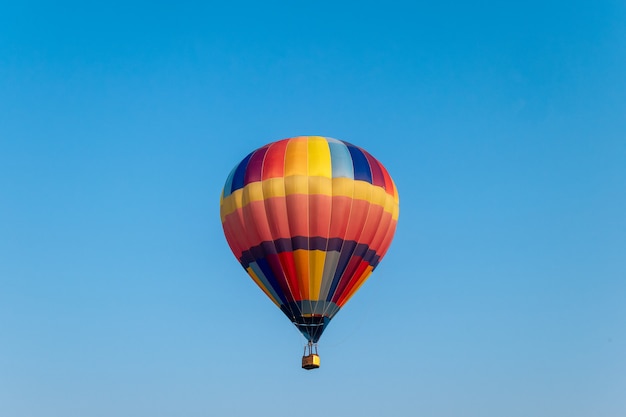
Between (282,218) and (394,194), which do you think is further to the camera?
(394,194)

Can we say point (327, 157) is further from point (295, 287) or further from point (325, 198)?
point (295, 287)

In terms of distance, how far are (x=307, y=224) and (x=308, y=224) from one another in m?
0.03

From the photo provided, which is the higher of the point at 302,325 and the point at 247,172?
the point at 247,172

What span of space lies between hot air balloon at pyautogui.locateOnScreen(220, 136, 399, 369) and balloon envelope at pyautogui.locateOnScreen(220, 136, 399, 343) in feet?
0.11

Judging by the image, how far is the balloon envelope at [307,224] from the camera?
33.5 meters

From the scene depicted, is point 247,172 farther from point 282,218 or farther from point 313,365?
point 313,365

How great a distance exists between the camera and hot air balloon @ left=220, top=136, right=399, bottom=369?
110 ft

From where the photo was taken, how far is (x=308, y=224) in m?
33.5

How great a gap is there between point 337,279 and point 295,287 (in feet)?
4.72

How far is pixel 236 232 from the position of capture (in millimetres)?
34656

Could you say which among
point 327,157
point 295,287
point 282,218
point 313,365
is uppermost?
point 327,157

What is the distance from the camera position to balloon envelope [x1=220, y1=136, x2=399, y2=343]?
1319 inches

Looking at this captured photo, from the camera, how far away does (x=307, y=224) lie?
3350cm

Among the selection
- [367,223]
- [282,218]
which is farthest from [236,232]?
[367,223]
